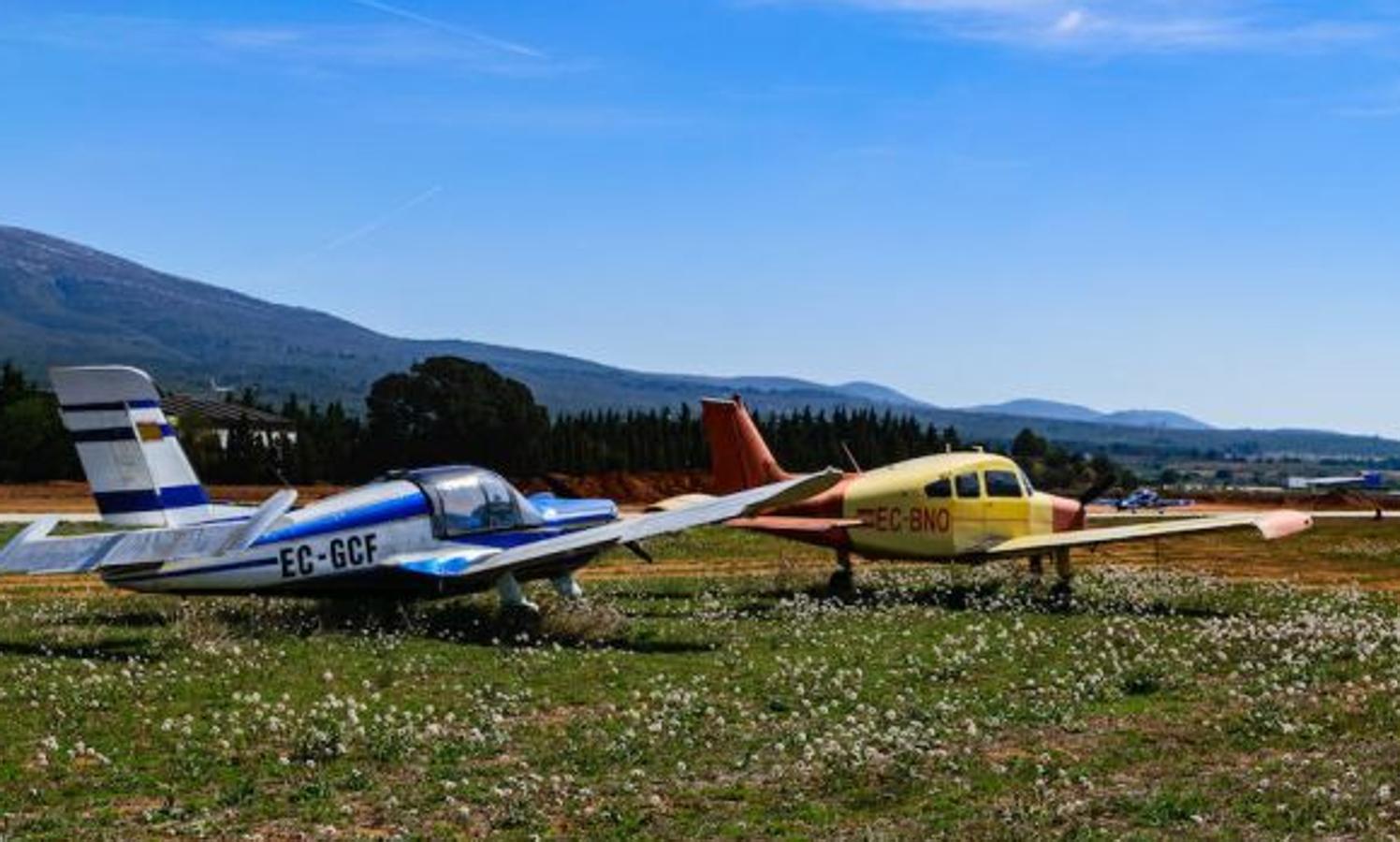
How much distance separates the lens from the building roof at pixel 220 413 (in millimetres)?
100875

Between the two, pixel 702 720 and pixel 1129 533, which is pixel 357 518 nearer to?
pixel 702 720

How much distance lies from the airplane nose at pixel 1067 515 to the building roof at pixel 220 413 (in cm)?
7805

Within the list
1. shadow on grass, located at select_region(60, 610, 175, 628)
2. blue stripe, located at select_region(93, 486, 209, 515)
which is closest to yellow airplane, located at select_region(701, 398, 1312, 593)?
shadow on grass, located at select_region(60, 610, 175, 628)

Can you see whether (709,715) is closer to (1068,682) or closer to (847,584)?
(1068,682)

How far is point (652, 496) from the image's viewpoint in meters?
81.4

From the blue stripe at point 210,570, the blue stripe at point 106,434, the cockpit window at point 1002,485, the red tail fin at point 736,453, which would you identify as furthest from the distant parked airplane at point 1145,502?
the blue stripe at point 106,434

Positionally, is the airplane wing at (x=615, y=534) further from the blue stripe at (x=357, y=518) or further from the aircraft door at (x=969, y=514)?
the aircraft door at (x=969, y=514)

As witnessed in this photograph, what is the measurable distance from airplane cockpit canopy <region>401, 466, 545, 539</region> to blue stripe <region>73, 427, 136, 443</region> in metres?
4.16

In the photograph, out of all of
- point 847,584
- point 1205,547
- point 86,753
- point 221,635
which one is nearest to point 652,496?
point 1205,547

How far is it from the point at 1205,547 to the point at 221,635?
33875mm

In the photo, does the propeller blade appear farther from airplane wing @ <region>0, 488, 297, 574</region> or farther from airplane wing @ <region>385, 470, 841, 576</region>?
airplane wing @ <region>0, 488, 297, 574</region>

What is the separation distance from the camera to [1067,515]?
1062 inches

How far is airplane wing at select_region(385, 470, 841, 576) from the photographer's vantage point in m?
20.6

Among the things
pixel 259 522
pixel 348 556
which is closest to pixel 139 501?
pixel 259 522
